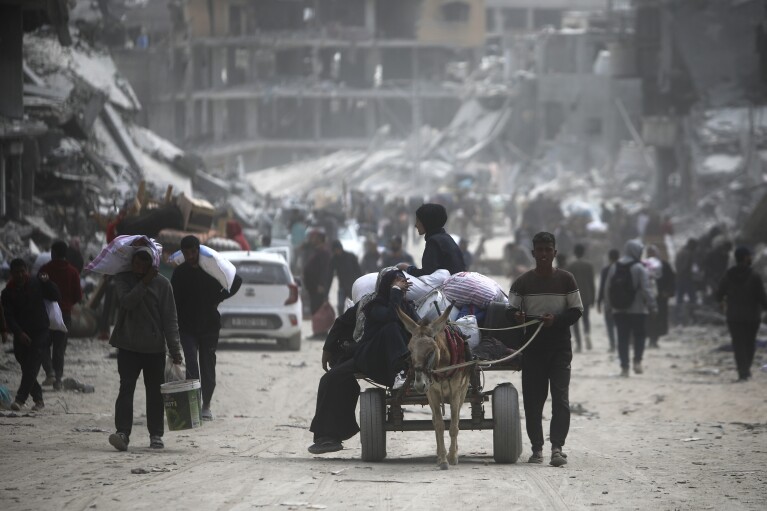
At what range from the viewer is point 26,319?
46.9 feet

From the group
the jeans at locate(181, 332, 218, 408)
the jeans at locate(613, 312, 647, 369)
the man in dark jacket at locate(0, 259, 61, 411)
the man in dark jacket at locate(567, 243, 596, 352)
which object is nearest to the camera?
the jeans at locate(181, 332, 218, 408)

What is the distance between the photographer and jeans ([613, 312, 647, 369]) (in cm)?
1970

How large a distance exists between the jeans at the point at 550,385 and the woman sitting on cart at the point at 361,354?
1.05m

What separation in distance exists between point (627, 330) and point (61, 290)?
8.02m

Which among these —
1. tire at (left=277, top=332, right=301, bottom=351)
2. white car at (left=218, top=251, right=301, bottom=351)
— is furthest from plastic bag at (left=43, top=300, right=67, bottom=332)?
tire at (left=277, top=332, right=301, bottom=351)

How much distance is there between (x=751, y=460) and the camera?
1231 centimetres

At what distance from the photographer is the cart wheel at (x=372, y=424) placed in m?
11.2

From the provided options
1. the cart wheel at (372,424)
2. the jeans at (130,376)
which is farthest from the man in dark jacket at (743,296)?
the jeans at (130,376)

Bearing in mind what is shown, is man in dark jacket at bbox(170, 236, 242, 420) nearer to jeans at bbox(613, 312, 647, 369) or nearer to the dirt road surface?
the dirt road surface

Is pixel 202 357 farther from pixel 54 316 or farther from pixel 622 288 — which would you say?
pixel 622 288

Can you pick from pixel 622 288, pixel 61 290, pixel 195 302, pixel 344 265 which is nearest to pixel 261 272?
pixel 344 265

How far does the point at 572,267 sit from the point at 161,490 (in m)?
13.9

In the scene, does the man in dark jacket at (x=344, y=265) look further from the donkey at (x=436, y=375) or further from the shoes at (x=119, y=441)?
the donkey at (x=436, y=375)

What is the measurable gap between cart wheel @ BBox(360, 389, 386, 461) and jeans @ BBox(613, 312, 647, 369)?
8832mm
